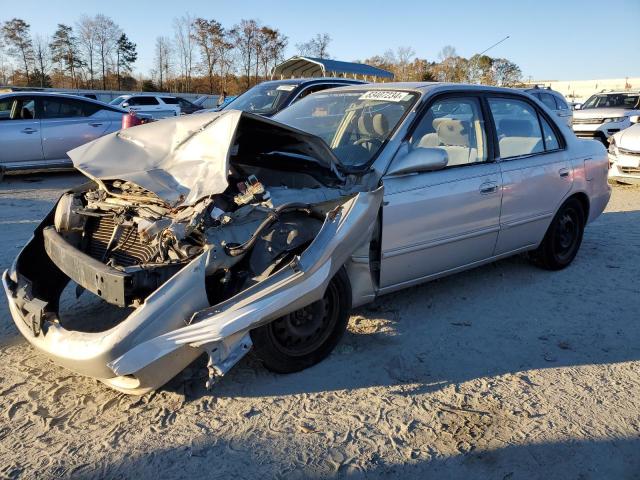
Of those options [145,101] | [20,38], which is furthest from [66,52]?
[145,101]

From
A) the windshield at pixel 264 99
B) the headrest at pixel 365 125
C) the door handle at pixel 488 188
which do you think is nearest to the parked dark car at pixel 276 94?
the windshield at pixel 264 99

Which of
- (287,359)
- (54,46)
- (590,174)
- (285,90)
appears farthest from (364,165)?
(54,46)

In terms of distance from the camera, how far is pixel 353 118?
4.25 m

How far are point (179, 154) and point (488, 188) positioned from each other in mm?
2329

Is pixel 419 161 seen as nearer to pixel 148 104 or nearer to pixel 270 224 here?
pixel 270 224

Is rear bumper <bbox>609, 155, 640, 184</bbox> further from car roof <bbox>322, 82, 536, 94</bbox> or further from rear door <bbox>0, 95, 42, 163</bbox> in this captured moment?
rear door <bbox>0, 95, 42, 163</bbox>

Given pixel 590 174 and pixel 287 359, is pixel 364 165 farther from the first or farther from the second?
pixel 590 174

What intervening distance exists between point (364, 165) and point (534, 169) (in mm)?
1804

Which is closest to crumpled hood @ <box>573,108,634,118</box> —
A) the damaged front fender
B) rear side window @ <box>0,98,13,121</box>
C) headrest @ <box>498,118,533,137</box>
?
headrest @ <box>498,118,533,137</box>

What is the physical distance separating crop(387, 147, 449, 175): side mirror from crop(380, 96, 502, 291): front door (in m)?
0.07

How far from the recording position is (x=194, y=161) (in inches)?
126

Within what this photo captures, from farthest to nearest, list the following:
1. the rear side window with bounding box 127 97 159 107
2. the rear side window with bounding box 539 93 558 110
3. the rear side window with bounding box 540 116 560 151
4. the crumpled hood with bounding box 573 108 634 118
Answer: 1. the rear side window with bounding box 127 97 159 107
2. the crumpled hood with bounding box 573 108 634 118
3. the rear side window with bounding box 539 93 558 110
4. the rear side window with bounding box 540 116 560 151

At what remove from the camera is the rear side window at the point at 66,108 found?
31.4 ft

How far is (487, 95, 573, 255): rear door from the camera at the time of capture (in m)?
4.41
